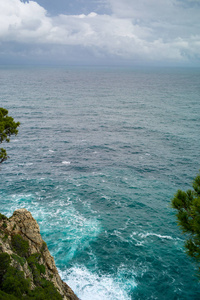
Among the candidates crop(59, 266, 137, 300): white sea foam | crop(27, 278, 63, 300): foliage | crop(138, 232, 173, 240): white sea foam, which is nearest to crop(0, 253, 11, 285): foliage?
crop(27, 278, 63, 300): foliage

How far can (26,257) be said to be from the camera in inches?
1179

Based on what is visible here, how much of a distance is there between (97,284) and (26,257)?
56.6 feet

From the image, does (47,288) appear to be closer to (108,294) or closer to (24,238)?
(24,238)

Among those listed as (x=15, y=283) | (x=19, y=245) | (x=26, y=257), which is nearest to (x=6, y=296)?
(x=15, y=283)

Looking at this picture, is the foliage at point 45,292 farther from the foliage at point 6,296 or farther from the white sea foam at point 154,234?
the white sea foam at point 154,234

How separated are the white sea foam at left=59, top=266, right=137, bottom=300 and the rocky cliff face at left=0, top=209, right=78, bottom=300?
22.1 feet

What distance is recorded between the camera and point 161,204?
62.7 metres

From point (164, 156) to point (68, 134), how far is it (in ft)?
158

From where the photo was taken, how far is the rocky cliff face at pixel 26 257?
24.9m

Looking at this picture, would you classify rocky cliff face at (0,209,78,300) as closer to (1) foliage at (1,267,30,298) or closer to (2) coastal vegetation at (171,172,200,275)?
(1) foliage at (1,267,30,298)

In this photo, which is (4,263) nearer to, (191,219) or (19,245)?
(19,245)

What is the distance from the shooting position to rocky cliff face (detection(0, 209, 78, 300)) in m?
24.9

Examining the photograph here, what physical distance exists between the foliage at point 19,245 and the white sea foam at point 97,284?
15.3m

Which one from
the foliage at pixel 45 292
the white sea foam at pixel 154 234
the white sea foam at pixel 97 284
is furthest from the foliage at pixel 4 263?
the white sea foam at pixel 154 234
